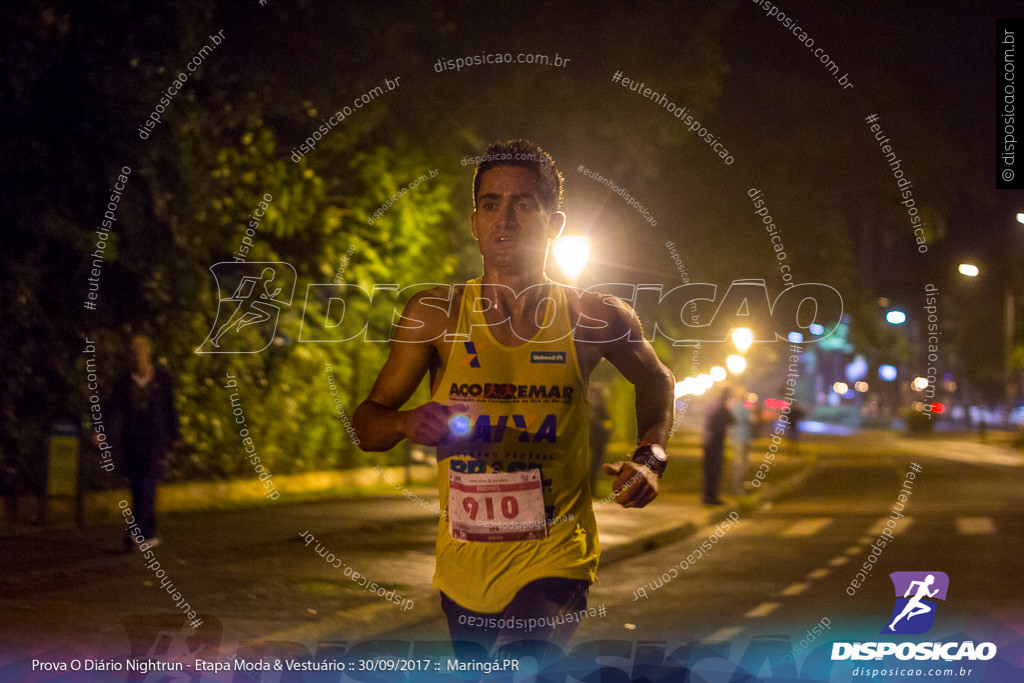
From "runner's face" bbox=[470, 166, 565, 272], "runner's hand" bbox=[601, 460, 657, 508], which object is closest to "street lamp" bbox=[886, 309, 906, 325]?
"runner's face" bbox=[470, 166, 565, 272]

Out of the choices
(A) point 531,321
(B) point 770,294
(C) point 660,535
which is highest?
(B) point 770,294

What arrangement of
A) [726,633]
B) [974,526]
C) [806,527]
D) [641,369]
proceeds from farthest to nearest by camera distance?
[806,527] < [974,526] < [726,633] < [641,369]

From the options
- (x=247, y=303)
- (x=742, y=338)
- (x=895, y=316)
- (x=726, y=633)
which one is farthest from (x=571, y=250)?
(x=742, y=338)

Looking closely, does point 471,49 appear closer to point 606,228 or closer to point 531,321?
point 606,228

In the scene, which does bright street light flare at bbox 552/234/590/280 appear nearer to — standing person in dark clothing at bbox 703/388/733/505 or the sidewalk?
the sidewalk

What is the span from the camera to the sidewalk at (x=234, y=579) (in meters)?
7.16

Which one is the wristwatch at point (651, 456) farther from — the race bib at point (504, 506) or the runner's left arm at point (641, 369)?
the race bib at point (504, 506)

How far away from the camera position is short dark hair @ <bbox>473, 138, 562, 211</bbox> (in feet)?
12.2

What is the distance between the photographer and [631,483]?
11.3 ft

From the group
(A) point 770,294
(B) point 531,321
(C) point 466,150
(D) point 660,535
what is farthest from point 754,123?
(B) point 531,321

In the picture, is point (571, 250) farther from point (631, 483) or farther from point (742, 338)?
point (631, 483)

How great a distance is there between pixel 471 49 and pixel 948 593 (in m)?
8.34

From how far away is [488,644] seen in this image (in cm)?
351

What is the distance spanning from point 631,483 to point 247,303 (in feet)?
40.7
